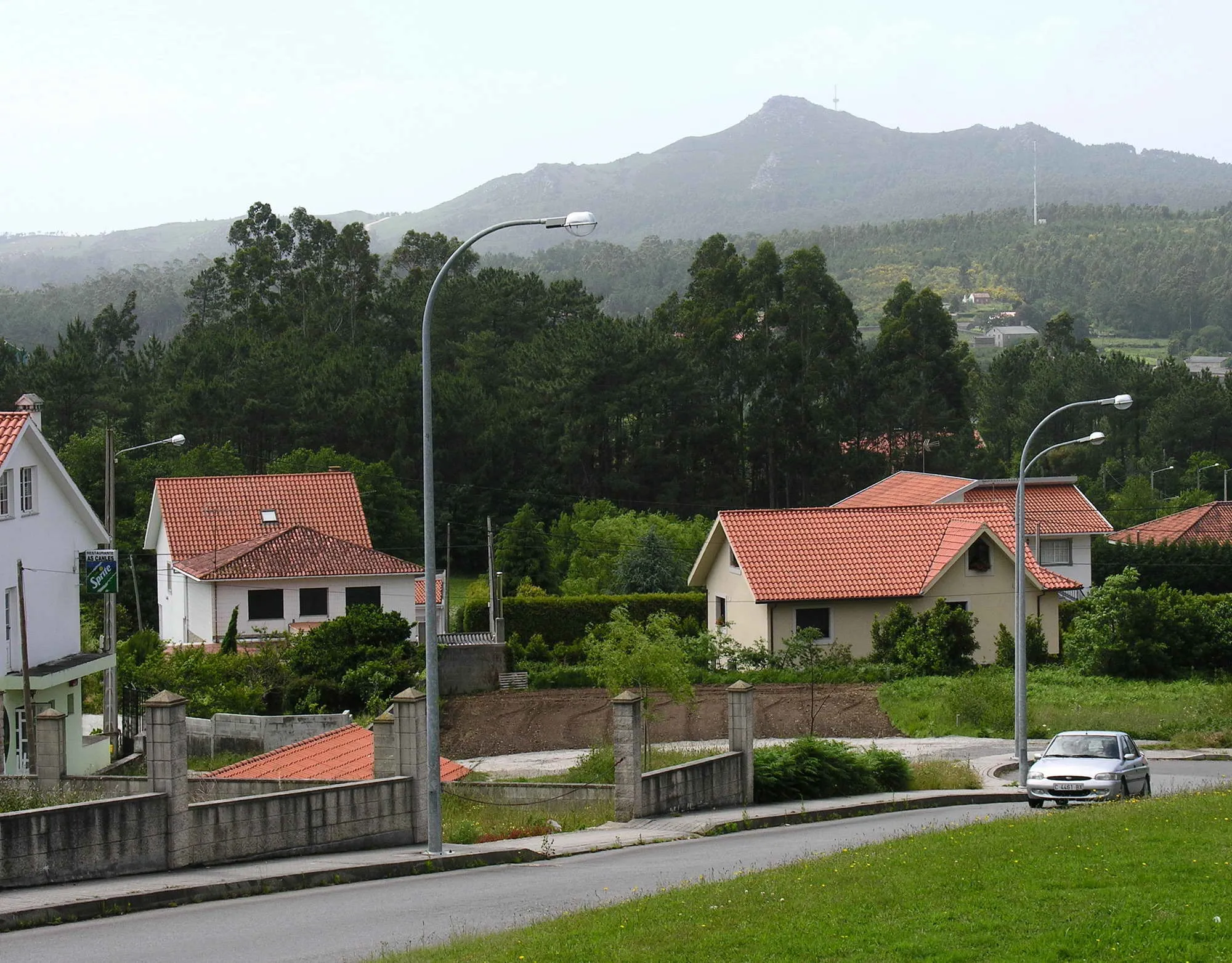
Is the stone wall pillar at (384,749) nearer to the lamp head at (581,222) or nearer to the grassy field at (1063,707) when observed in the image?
the lamp head at (581,222)

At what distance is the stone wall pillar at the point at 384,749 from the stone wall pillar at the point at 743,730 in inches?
246

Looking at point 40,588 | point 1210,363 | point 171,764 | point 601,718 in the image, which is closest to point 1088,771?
point 171,764

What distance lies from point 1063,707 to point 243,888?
26.5 metres

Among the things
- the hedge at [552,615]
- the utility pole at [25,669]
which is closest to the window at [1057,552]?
the hedge at [552,615]

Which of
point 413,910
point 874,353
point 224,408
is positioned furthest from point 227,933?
point 874,353

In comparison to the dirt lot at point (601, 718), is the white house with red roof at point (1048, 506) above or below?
above

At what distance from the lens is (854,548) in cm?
4716

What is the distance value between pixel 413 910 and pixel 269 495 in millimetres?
40283

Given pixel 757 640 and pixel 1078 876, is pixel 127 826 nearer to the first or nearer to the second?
pixel 1078 876

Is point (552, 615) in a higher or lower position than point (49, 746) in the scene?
lower

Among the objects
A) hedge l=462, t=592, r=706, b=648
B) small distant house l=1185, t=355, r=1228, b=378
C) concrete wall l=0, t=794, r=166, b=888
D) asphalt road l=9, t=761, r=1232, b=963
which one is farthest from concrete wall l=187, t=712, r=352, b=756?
small distant house l=1185, t=355, r=1228, b=378

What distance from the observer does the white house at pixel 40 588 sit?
3011 cm

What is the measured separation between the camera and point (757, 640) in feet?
150

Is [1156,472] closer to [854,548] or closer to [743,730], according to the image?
[854,548]
